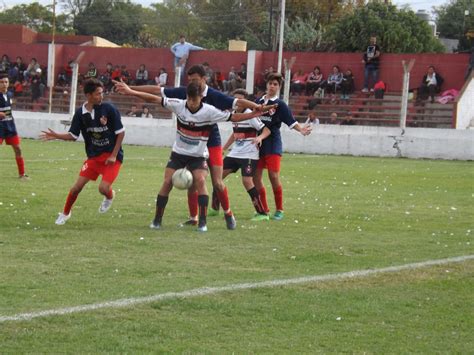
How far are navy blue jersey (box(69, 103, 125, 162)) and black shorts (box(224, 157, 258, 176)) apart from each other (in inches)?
79.7

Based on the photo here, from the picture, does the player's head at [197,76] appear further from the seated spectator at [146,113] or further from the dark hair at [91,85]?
the seated spectator at [146,113]

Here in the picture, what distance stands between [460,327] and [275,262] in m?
2.73

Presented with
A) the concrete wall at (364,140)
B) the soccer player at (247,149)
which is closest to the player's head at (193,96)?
the soccer player at (247,149)

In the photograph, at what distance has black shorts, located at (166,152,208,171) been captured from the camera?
1194 centimetres

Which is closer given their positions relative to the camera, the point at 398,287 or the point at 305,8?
the point at 398,287

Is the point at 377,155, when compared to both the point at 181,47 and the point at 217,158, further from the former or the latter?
the point at 217,158

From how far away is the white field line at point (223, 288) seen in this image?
6970 mm

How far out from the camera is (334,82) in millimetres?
35656

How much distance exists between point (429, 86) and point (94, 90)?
2342cm

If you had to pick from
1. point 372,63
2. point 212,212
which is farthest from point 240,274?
point 372,63

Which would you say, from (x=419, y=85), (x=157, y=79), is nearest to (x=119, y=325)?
(x=419, y=85)

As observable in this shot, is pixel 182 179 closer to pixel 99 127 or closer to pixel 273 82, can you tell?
pixel 99 127

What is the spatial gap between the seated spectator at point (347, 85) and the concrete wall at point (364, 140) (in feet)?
15.6

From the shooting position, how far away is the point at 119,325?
266 inches
